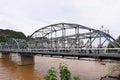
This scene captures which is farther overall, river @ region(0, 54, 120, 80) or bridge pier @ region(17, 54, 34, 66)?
bridge pier @ region(17, 54, 34, 66)

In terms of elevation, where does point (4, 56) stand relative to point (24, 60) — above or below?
above

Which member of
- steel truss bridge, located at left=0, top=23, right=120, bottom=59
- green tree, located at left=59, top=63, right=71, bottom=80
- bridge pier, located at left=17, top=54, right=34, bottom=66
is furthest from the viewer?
bridge pier, located at left=17, top=54, right=34, bottom=66

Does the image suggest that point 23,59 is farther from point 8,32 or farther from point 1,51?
point 8,32

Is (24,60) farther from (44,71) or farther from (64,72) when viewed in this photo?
(64,72)

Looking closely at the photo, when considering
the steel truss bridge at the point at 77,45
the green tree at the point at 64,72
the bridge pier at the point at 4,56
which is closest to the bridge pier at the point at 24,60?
the steel truss bridge at the point at 77,45

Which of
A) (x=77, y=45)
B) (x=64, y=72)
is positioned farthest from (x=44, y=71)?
(x=64, y=72)

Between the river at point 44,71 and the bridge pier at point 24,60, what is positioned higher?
the bridge pier at point 24,60

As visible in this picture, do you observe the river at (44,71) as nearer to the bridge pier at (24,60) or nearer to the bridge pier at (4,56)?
the bridge pier at (24,60)

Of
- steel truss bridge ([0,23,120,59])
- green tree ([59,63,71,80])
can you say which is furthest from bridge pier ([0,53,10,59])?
green tree ([59,63,71,80])

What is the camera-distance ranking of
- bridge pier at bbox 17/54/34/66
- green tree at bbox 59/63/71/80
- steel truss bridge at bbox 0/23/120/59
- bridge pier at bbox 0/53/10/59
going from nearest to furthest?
1. green tree at bbox 59/63/71/80
2. steel truss bridge at bbox 0/23/120/59
3. bridge pier at bbox 17/54/34/66
4. bridge pier at bbox 0/53/10/59

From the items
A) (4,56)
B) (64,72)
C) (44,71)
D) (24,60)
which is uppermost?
(64,72)

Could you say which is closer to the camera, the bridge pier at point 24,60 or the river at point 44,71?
the river at point 44,71

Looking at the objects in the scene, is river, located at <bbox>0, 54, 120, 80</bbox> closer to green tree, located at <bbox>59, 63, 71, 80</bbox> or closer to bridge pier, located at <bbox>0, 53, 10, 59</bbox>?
green tree, located at <bbox>59, 63, 71, 80</bbox>

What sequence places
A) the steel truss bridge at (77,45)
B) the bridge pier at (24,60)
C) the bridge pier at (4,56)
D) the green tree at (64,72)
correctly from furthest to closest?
1. the bridge pier at (4,56)
2. the bridge pier at (24,60)
3. the steel truss bridge at (77,45)
4. the green tree at (64,72)
